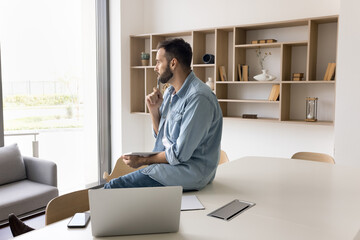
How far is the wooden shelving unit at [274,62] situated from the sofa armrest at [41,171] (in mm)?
1863

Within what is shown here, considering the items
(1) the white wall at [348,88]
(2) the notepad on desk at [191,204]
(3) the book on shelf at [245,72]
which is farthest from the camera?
(3) the book on shelf at [245,72]

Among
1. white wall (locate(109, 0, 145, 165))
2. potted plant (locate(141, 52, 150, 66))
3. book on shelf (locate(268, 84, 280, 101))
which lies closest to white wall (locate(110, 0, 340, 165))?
white wall (locate(109, 0, 145, 165))

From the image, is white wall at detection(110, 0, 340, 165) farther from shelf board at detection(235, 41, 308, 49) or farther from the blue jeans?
the blue jeans

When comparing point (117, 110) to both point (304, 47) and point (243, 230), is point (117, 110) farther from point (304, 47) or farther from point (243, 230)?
point (243, 230)

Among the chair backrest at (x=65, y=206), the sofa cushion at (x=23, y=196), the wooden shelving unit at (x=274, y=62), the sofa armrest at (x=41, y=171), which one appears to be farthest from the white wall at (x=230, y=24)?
the chair backrest at (x=65, y=206)

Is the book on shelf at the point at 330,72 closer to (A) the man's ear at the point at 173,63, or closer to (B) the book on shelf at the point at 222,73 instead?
(B) the book on shelf at the point at 222,73

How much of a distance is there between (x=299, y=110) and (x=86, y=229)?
3.25m

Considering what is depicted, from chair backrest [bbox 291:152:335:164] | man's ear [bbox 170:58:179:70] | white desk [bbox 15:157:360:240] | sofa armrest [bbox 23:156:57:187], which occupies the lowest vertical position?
sofa armrest [bbox 23:156:57:187]

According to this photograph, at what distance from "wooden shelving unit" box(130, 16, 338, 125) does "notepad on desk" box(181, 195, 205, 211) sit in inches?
95.6

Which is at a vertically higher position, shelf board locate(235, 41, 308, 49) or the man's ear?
shelf board locate(235, 41, 308, 49)

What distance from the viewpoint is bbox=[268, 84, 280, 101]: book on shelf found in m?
4.11

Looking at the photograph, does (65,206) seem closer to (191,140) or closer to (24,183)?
(191,140)

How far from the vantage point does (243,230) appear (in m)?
1.48

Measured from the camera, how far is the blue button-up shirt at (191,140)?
1929 mm
